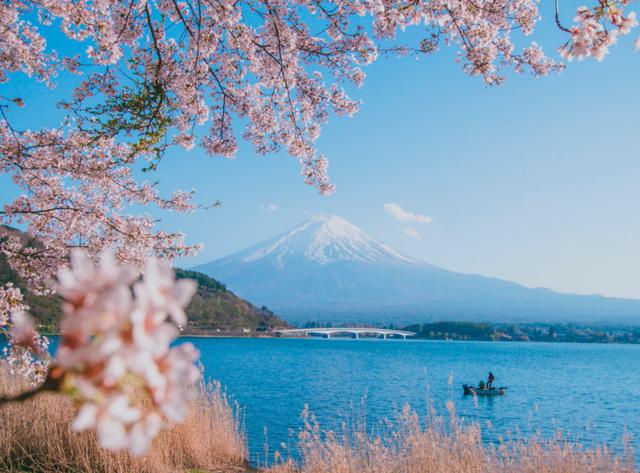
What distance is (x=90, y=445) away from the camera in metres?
5.49

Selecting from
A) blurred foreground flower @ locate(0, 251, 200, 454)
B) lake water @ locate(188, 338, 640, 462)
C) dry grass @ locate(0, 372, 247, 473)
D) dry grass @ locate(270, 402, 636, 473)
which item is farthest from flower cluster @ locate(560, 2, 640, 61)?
lake water @ locate(188, 338, 640, 462)

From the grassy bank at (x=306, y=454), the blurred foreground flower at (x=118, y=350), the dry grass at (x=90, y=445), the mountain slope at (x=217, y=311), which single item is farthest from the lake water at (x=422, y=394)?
the mountain slope at (x=217, y=311)

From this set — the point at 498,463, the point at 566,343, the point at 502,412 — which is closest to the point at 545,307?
the point at 566,343

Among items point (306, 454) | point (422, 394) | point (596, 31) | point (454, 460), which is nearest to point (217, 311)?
point (422, 394)

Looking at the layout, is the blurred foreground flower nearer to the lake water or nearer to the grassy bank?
the grassy bank

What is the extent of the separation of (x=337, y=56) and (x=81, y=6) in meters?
2.82

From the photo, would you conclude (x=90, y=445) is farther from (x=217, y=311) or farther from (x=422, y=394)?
(x=217, y=311)

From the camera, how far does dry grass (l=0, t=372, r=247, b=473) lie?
17.6ft

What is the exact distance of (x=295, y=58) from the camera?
602cm

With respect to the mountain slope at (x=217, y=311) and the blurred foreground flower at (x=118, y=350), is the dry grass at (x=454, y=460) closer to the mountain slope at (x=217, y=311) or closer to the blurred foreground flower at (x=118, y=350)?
the blurred foreground flower at (x=118, y=350)

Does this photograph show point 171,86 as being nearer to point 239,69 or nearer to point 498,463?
point 239,69

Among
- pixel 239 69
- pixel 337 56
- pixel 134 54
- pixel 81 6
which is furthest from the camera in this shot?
pixel 337 56

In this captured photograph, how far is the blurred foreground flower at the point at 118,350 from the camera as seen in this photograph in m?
0.63

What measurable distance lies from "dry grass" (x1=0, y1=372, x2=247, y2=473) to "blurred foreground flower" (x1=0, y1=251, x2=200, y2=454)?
5.11 m
